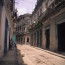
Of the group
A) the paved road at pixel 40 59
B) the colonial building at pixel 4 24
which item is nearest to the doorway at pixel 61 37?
the paved road at pixel 40 59

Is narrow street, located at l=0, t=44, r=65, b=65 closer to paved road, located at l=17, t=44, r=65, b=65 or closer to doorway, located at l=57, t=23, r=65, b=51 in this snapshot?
paved road, located at l=17, t=44, r=65, b=65

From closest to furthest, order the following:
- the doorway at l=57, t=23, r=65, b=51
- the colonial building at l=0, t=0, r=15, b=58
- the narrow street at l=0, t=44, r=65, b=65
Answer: the narrow street at l=0, t=44, r=65, b=65 → the colonial building at l=0, t=0, r=15, b=58 → the doorway at l=57, t=23, r=65, b=51

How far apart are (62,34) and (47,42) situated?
496 cm

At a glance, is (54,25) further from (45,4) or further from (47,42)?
(45,4)

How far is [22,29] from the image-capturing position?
45.4 meters

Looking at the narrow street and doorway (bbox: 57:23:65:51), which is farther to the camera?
doorway (bbox: 57:23:65:51)

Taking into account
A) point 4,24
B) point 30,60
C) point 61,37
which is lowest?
point 30,60

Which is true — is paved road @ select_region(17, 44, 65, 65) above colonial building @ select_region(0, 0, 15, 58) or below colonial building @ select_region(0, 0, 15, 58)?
below

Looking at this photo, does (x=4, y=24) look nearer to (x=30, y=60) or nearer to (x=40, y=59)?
(x=30, y=60)

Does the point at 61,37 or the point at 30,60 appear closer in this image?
the point at 30,60

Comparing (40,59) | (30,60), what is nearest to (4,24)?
(30,60)

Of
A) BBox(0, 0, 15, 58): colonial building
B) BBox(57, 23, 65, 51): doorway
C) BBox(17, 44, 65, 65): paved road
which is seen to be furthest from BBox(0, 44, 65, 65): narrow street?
BBox(57, 23, 65, 51): doorway

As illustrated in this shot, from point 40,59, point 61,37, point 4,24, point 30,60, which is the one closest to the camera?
point 30,60

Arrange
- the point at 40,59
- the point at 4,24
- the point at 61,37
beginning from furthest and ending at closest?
the point at 61,37 → the point at 4,24 → the point at 40,59
